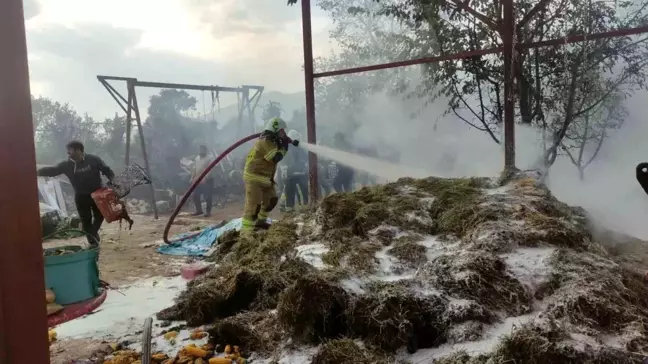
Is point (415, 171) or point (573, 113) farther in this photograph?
point (415, 171)

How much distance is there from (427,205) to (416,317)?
2.13m

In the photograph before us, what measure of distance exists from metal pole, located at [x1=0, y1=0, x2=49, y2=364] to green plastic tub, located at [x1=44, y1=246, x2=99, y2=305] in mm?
1688

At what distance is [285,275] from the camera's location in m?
4.02

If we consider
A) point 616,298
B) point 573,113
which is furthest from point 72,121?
point 616,298

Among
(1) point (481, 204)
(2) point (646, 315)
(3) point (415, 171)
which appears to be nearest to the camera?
(2) point (646, 315)

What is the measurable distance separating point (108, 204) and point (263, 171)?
2.41m

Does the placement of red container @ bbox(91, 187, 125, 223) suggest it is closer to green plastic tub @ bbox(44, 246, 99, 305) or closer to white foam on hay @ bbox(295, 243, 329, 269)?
white foam on hay @ bbox(295, 243, 329, 269)

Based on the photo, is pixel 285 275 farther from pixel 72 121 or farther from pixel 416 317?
pixel 72 121

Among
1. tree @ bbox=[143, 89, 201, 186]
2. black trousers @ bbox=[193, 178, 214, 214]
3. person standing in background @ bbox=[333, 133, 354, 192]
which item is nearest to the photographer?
person standing in background @ bbox=[333, 133, 354, 192]

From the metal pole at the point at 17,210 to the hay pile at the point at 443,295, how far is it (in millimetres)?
1859

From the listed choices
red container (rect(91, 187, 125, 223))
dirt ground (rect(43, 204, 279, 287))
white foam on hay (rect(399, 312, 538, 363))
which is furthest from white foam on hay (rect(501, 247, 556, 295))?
red container (rect(91, 187, 125, 223))

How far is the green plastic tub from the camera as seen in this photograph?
2.86 meters

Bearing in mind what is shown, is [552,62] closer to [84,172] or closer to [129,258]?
[129,258]

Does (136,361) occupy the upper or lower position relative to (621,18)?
lower
